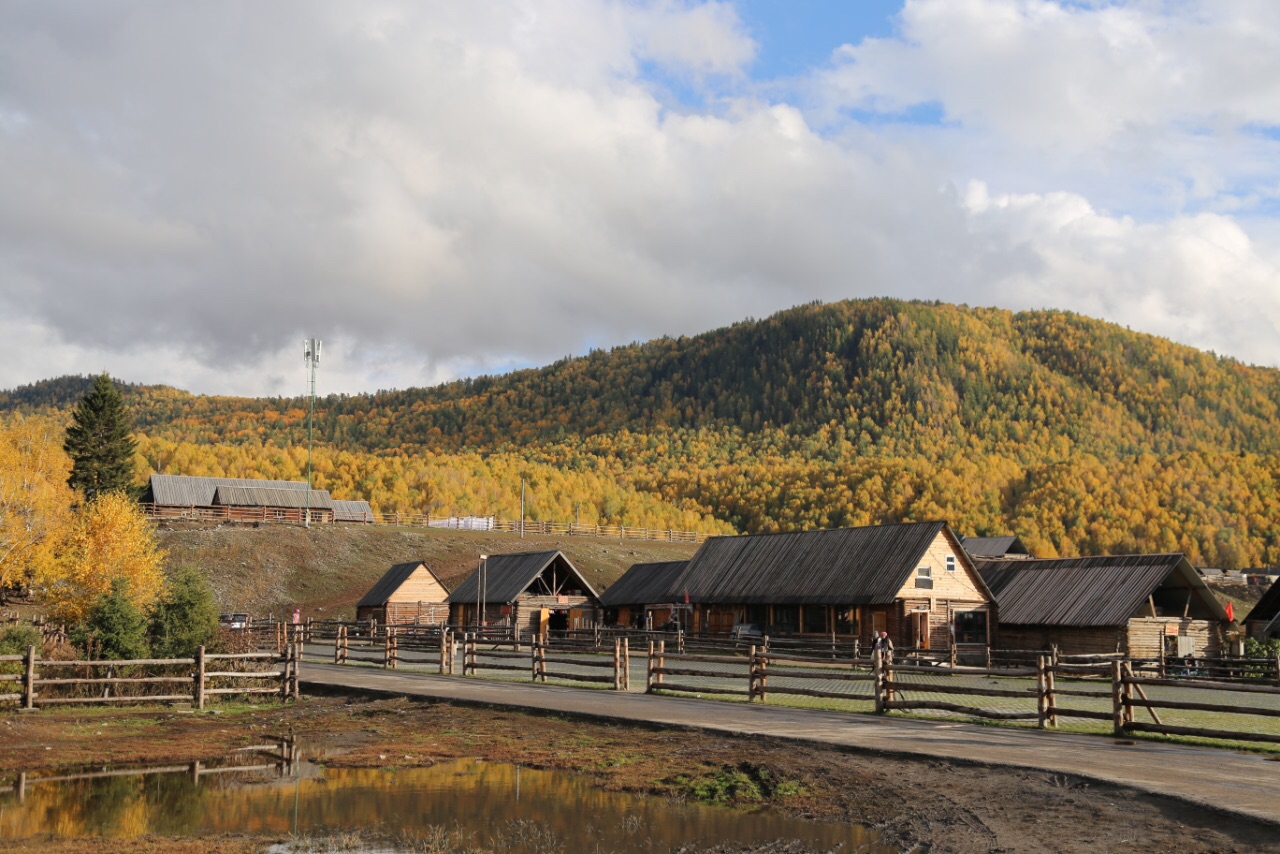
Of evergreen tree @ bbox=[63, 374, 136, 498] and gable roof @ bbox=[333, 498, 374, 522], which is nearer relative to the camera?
evergreen tree @ bbox=[63, 374, 136, 498]

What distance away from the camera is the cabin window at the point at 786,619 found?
50.7 metres

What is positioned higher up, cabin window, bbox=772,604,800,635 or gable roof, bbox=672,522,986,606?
gable roof, bbox=672,522,986,606

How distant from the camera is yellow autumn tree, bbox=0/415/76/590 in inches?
2026

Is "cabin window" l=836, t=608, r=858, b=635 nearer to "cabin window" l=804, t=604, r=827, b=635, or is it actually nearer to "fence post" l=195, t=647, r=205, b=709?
"cabin window" l=804, t=604, r=827, b=635

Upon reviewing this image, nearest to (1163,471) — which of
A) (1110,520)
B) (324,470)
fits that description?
(1110,520)

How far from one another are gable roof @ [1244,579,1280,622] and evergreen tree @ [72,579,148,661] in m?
37.0

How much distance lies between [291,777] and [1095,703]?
67.9ft

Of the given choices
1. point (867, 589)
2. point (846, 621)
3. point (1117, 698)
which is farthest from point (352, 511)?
point (1117, 698)

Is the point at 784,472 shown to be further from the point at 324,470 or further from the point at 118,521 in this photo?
the point at 118,521

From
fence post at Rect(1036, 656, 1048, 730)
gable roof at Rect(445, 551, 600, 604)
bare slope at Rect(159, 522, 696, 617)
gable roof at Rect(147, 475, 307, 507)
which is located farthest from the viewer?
gable roof at Rect(147, 475, 307, 507)

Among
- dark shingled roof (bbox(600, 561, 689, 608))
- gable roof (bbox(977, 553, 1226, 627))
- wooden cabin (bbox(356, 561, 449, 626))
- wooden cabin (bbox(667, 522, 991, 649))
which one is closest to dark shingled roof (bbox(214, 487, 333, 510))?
wooden cabin (bbox(356, 561, 449, 626))

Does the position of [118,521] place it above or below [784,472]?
below

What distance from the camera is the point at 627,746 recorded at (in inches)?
734

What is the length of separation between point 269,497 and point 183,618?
276ft
